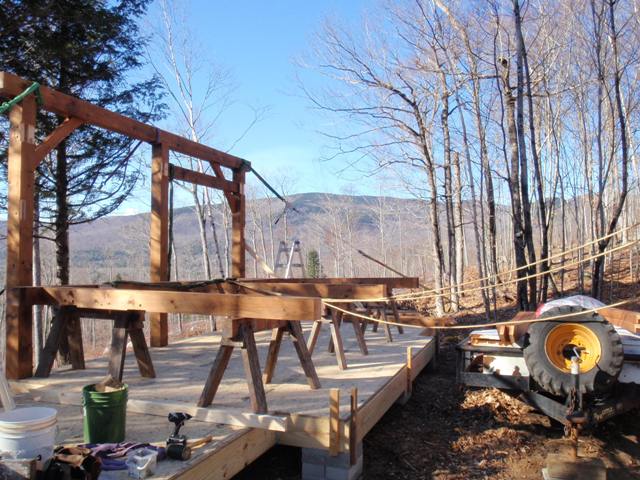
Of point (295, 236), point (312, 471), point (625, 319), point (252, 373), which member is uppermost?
point (295, 236)

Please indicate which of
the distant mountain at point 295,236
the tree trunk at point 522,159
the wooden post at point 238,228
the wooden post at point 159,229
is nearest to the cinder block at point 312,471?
the wooden post at point 159,229

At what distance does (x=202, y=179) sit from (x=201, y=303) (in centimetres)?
431

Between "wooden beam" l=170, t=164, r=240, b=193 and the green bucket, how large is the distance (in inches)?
167

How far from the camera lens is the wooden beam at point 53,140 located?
4.60 meters

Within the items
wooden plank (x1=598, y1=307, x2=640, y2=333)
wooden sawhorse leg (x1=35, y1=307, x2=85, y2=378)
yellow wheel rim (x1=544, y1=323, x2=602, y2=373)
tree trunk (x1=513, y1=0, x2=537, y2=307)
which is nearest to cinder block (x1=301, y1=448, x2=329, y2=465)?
yellow wheel rim (x1=544, y1=323, x2=602, y2=373)

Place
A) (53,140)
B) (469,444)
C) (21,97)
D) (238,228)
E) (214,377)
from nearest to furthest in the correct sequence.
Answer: (214,377) < (21,97) < (469,444) < (53,140) < (238,228)

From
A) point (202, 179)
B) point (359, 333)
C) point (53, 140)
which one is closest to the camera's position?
point (53, 140)

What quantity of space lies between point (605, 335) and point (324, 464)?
248cm

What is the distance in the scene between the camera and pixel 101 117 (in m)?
5.37

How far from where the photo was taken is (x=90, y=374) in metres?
4.69

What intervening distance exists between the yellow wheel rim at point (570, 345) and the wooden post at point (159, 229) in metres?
4.45

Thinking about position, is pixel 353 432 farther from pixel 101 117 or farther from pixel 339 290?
pixel 101 117

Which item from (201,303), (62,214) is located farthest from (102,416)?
(62,214)

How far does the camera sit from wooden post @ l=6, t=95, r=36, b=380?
4418mm
